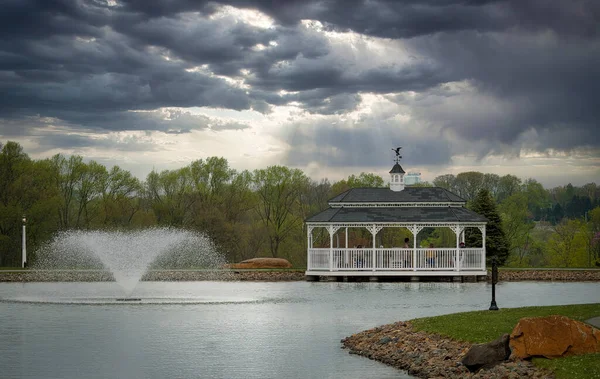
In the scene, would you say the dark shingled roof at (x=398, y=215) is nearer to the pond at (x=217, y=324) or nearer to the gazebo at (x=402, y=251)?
the gazebo at (x=402, y=251)

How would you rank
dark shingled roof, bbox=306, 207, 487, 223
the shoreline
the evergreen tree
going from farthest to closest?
the evergreen tree, the shoreline, dark shingled roof, bbox=306, 207, 487, 223

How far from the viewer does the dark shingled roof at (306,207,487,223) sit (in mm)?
52750

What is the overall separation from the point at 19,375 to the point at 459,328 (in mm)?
10967

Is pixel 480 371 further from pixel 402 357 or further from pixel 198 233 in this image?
pixel 198 233

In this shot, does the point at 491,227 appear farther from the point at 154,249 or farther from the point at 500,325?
the point at 500,325

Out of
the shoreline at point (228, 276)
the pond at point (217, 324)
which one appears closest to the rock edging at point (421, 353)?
the pond at point (217, 324)

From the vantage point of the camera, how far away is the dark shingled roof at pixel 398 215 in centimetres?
5275

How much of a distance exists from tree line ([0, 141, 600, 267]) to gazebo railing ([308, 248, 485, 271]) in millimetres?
21205

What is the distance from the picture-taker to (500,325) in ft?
69.3

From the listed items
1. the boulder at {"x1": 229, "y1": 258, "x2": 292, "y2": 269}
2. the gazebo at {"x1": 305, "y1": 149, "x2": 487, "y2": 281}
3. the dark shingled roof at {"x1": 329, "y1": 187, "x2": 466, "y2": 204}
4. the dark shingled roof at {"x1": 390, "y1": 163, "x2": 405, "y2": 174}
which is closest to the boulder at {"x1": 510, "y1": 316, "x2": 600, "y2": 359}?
the gazebo at {"x1": 305, "y1": 149, "x2": 487, "y2": 281}

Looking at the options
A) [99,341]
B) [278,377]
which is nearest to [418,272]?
[99,341]

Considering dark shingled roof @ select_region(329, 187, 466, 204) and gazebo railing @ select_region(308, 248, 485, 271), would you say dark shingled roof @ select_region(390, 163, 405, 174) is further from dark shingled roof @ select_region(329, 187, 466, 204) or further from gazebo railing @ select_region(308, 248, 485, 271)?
gazebo railing @ select_region(308, 248, 485, 271)

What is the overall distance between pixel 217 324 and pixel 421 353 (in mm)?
10316

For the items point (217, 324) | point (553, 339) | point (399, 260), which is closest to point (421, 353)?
point (553, 339)
